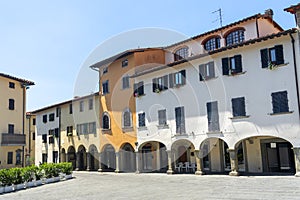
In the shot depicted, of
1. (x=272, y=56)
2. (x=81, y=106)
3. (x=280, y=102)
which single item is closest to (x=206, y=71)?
(x=272, y=56)

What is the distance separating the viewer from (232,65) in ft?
76.2

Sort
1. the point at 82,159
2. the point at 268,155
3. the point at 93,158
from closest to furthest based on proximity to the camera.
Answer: the point at 268,155
the point at 93,158
the point at 82,159

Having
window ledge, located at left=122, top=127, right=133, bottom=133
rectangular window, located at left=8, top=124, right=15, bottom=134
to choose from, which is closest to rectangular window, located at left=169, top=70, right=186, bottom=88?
window ledge, located at left=122, top=127, right=133, bottom=133

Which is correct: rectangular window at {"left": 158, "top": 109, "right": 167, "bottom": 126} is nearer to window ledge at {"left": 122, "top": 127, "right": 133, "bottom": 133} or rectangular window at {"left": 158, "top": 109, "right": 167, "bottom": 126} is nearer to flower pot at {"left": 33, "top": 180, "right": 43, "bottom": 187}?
window ledge at {"left": 122, "top": 127, "right": 133, "bottom": 133}

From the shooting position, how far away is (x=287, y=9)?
2067 cm

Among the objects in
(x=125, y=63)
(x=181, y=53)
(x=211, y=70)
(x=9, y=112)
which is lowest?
(x=9, y=112)

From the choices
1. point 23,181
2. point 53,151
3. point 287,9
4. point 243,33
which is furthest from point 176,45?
point 53,151

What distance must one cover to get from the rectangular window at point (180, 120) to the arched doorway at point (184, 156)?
5.06 feet

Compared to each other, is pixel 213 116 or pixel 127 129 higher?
pixel 213 116

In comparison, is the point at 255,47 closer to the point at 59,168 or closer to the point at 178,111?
the point at 178,111

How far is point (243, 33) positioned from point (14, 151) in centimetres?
2474

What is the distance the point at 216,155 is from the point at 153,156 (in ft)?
22.2

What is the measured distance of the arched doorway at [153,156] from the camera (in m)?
30.5

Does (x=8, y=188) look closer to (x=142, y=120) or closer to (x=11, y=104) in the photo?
(x=142, y=120)
